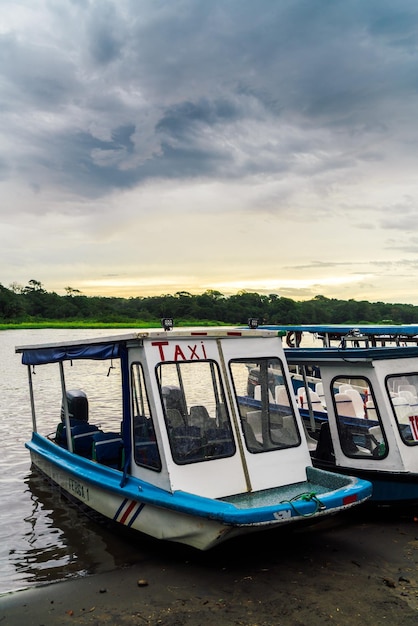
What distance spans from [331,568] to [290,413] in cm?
174

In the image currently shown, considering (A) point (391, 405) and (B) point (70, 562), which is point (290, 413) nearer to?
(A) point (391, 405)

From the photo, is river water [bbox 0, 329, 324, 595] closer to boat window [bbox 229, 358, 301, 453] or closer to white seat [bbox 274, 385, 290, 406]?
boat window [bbox 229, 358, 301, 453]

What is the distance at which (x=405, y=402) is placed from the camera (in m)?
7.41

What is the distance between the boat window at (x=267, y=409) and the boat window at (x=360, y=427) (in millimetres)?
983

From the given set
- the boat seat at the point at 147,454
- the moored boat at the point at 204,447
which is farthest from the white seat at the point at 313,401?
the boat seat at the point at 147,454

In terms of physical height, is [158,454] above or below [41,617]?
above

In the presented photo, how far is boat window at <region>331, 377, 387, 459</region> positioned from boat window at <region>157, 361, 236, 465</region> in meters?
1.80

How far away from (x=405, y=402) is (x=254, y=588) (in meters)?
3.11

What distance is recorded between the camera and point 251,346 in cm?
684

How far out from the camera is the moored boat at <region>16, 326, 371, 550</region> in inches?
229

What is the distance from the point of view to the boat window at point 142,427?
634 cm

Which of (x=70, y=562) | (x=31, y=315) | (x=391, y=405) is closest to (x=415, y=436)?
(x=391, y=405)

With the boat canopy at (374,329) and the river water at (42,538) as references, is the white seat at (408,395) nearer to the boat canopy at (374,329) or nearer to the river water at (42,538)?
the boat canopy at (374,329)

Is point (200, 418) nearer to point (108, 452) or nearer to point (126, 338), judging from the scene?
point (126, 338)
